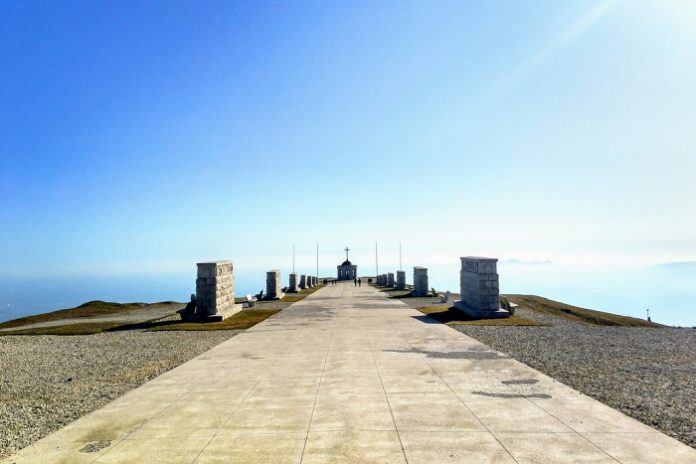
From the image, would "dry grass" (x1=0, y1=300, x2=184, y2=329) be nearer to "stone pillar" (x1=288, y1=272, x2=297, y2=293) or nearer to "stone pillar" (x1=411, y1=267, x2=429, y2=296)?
"stone pillar" (x1=288, y1=272, x2=297, y2=293)

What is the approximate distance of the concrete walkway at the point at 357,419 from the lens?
19.6 ft

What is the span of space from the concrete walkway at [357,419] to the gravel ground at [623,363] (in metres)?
0.57

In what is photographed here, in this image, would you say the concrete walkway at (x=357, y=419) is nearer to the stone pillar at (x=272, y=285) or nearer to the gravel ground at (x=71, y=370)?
the gravel ground at (x=71, y=370)

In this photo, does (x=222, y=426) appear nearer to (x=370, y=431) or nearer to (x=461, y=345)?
(x=370, y=431)

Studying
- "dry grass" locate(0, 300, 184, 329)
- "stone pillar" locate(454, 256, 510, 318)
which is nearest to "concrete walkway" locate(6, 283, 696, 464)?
"stone pillar" locate(454, 256, 510, 318)

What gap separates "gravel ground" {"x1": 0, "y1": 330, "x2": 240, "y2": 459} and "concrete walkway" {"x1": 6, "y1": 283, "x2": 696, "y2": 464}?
0.60 m

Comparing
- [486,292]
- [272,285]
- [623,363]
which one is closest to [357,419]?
[623,363]

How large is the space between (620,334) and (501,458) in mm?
14076

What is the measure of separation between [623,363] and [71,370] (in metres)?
15.5

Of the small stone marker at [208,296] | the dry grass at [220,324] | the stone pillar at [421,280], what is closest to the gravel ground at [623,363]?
the dry grass at [220,324]

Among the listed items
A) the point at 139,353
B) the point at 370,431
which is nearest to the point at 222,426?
the point at 370,431

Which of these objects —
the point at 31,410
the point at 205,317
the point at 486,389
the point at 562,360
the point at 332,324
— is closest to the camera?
the point at 31,410

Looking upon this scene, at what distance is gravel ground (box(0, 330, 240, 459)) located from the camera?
779cm

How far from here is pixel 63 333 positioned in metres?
19.6
